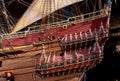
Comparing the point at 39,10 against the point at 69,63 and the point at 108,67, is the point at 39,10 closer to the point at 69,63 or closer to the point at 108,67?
the point at 69,63

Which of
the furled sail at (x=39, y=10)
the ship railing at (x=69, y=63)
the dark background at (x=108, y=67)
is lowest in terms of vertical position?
the dark background at (x=108, y=67)

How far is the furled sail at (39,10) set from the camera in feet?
52.6

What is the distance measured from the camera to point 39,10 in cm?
1612

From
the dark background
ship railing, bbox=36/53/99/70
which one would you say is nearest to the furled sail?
ship railing, bbox=36/53/99/70

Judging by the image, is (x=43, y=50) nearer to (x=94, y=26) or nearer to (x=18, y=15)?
(x=94, y=26)

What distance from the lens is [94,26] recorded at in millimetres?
15016

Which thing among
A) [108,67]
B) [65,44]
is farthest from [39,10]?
[108,67]

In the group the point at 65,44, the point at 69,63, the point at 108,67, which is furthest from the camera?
the point at 108,67

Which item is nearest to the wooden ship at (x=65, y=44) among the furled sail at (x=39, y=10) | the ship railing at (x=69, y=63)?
the ship railing at (x=69, y=63)

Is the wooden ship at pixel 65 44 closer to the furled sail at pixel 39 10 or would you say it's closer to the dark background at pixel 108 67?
the furled sail at pixel 39 10

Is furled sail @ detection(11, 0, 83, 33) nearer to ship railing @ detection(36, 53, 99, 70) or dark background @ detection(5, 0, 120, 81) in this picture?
ship railing @ detection(36, 53, 99, 70)

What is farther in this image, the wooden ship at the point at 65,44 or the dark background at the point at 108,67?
the dark background at the point at 108,67

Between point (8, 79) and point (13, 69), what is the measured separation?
440 millimetres

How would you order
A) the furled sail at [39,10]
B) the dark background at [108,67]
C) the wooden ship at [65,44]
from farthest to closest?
the dark background at [108,67] → the furled sail at [39,10] → the wooden ship at [65,44]
